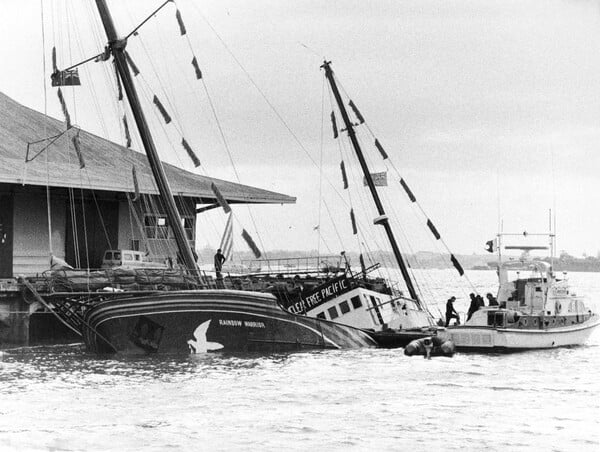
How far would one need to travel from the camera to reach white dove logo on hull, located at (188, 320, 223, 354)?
3462cm

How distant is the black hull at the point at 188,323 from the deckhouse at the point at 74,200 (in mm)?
5801

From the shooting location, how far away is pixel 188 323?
113 feet

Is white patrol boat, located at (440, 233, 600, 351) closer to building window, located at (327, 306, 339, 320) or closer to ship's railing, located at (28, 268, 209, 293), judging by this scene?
building window, located at (327, 306, 339, 320)

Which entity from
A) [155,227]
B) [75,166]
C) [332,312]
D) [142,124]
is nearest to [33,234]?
[75,166]

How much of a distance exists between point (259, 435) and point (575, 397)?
10.3 meters

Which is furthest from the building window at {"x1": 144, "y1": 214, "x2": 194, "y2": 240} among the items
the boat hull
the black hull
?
the boat hull

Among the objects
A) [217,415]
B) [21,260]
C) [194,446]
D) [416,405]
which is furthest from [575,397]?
[21,260]

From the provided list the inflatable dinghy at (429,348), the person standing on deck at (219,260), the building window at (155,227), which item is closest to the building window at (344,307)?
the inflatable dinghy at (429,348)

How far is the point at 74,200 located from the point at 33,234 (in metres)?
2.48

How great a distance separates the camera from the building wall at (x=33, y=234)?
43094 millimetres

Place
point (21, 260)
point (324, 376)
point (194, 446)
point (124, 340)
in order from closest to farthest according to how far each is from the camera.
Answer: point (194, 446)
point (324, 376)
point (124, 340)
point (21, 260)

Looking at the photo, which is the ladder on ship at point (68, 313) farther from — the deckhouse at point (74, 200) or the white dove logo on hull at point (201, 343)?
the white dove logo on hull at point (201, 343)

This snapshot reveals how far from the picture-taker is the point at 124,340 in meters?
34.4

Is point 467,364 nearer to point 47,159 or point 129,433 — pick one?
point 129,433
